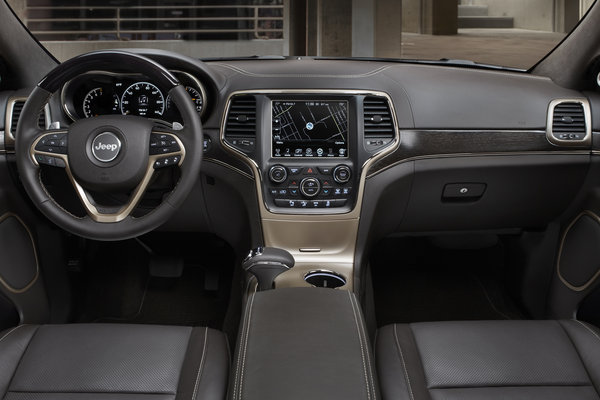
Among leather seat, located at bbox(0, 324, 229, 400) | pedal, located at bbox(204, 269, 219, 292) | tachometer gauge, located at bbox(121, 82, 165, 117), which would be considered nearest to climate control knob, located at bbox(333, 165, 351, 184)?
tachometer gauge, located at bbox(121, 82, 165, 117)

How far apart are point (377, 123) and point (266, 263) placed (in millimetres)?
579

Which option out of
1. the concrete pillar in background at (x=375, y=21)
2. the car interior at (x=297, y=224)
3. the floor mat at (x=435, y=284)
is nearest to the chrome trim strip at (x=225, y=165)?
the car interior at (x=297, y=224)

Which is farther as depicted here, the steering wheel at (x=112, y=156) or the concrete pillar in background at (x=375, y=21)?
the concrete pillar in background at (x=375, y=21)

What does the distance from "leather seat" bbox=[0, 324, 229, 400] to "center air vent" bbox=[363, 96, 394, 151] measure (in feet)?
2.52

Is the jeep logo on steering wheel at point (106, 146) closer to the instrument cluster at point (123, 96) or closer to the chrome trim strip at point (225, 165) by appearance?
the instrument cluster at point (123, 96)

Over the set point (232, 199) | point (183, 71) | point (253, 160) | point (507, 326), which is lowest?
point (507, 326)

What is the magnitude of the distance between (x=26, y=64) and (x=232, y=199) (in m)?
0.78

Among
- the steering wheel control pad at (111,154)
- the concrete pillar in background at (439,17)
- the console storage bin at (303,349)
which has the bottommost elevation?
the console storage bin at (303,349)

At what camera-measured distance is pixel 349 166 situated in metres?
1.99

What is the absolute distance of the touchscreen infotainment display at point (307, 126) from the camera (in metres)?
1.98

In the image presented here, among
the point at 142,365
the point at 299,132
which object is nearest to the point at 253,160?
the point at 299,132

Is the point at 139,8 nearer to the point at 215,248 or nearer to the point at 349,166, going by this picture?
the point at 215,248

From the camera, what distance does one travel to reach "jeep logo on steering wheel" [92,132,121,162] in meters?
1.57

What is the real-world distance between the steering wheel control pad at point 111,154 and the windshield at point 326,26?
74 centimetres
